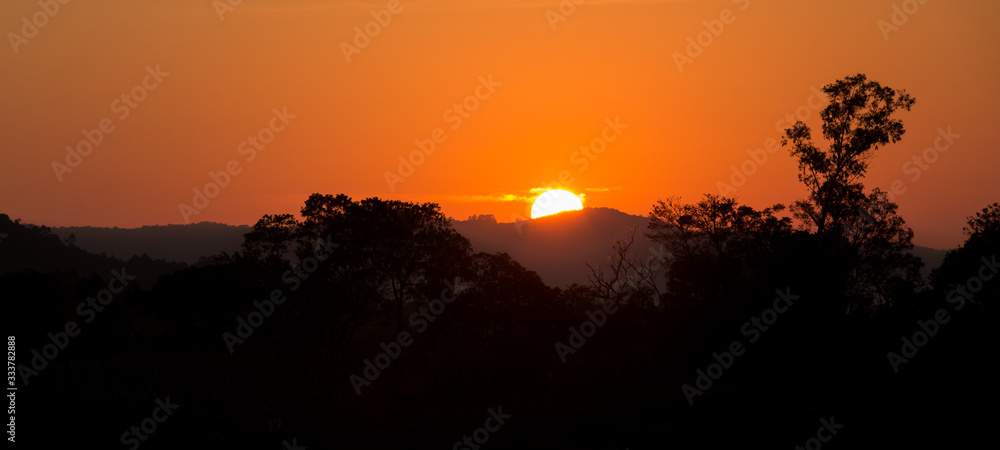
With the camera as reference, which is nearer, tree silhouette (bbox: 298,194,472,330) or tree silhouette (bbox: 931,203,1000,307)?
tree silhouette (bbox: 931,203,1000,307)

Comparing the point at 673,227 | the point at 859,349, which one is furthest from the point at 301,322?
the point at 859,349

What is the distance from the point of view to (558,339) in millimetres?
41219

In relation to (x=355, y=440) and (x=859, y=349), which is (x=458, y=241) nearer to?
(x=859, y=349)

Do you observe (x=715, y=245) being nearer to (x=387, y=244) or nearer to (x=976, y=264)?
(x=976, y=264)

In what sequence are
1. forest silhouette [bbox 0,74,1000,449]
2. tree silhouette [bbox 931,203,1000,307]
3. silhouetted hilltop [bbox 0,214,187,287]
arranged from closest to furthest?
forest silhouette [bbox 0,74,1000,449]
tree silhouette [bbox 931,203,1000,307]
silhouetted hilltop [bbox 0,214,187,287]

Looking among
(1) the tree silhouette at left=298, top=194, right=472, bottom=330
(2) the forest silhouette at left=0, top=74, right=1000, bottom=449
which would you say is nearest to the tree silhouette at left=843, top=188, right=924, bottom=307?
(2) the forest silhouette at left=0, top=74, right=1000, bottom=449

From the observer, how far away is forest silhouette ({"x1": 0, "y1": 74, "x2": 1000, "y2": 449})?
2122cm

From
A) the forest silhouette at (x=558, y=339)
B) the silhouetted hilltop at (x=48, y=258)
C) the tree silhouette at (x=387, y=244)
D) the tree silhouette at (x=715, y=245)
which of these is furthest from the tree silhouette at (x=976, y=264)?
the silhouetted hilltop at (x=48, y=258)

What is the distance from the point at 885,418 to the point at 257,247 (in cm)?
4418

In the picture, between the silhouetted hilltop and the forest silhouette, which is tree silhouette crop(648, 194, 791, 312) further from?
the silhouetted hilltop

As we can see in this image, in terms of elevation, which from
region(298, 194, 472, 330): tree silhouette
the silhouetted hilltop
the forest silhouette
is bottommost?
the forest silhouette

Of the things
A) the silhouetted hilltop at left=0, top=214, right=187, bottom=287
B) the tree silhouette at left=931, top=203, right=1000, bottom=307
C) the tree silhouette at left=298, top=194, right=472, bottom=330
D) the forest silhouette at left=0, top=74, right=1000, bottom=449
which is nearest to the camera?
the forest silhouette at left=0, top=74, right=1000, bottom=449

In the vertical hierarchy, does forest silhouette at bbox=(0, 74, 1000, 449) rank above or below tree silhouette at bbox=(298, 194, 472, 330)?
below

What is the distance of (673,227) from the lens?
45969 millimetres
